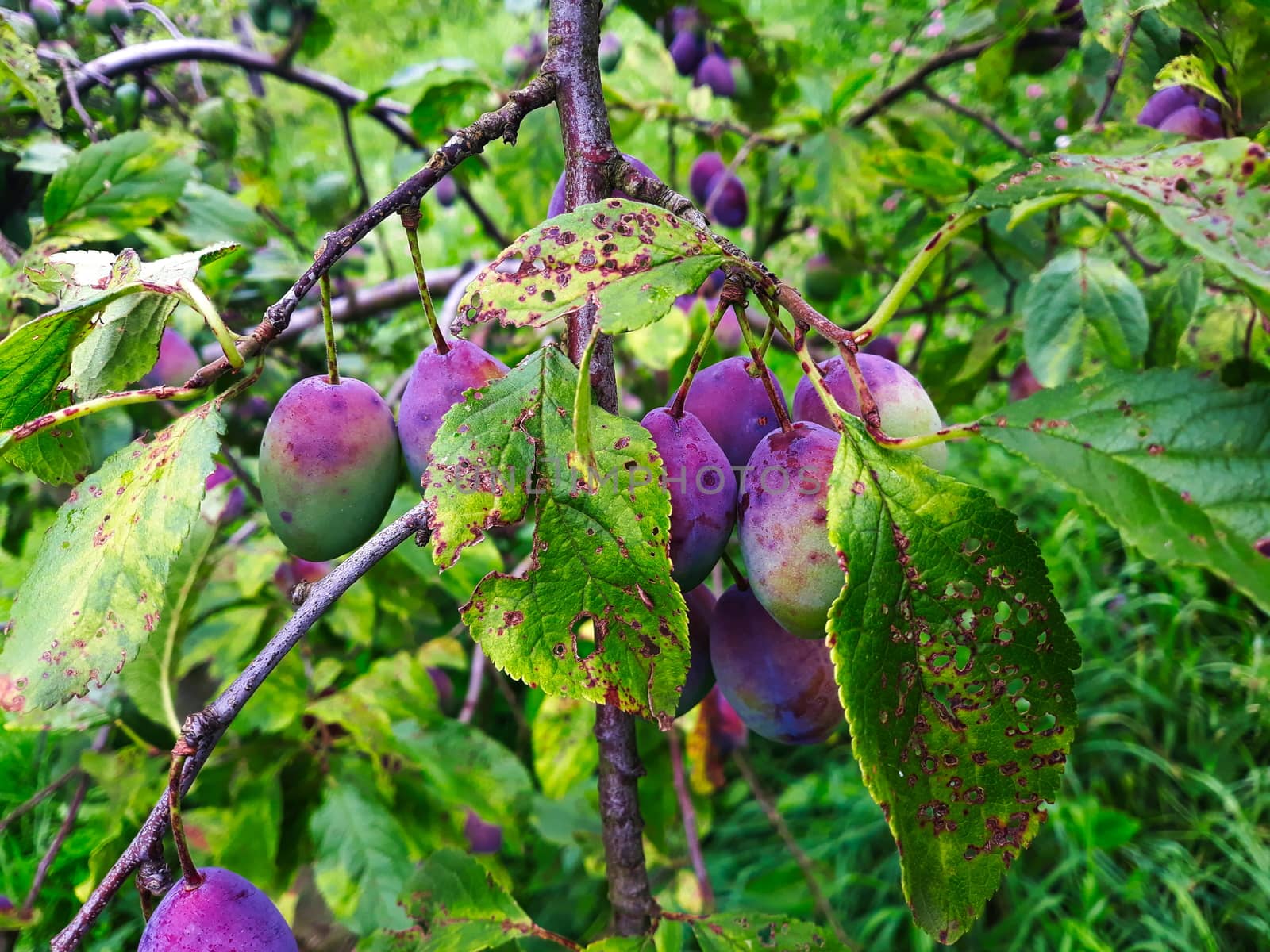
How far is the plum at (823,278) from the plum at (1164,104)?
1.99 ft

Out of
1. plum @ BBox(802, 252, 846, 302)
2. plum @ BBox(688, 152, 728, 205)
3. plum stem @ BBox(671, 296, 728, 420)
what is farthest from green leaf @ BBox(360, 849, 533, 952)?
plum @ BBox(688, 152, 728, 205)

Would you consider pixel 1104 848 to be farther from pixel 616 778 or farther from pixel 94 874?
pixel 94 874

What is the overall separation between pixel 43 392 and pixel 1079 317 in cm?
103

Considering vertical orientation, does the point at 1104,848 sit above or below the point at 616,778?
below

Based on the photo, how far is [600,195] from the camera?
57 centimetres

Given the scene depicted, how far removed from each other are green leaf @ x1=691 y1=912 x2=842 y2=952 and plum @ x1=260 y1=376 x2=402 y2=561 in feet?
1.39

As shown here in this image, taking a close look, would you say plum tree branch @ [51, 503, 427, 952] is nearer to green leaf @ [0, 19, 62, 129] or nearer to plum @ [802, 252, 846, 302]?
green leaf @ [0, 19, 62, 129]

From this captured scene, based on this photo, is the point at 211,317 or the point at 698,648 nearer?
the point at 211,317

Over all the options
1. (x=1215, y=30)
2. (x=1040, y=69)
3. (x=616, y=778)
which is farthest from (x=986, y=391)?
(x=616, y=778)

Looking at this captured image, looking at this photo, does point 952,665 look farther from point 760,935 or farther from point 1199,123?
point 1199,123

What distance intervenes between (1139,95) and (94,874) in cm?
143

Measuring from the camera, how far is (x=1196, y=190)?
42 cm

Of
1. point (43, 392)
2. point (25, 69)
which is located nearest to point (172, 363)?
point (25, 69)

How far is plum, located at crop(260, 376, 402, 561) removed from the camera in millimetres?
607
